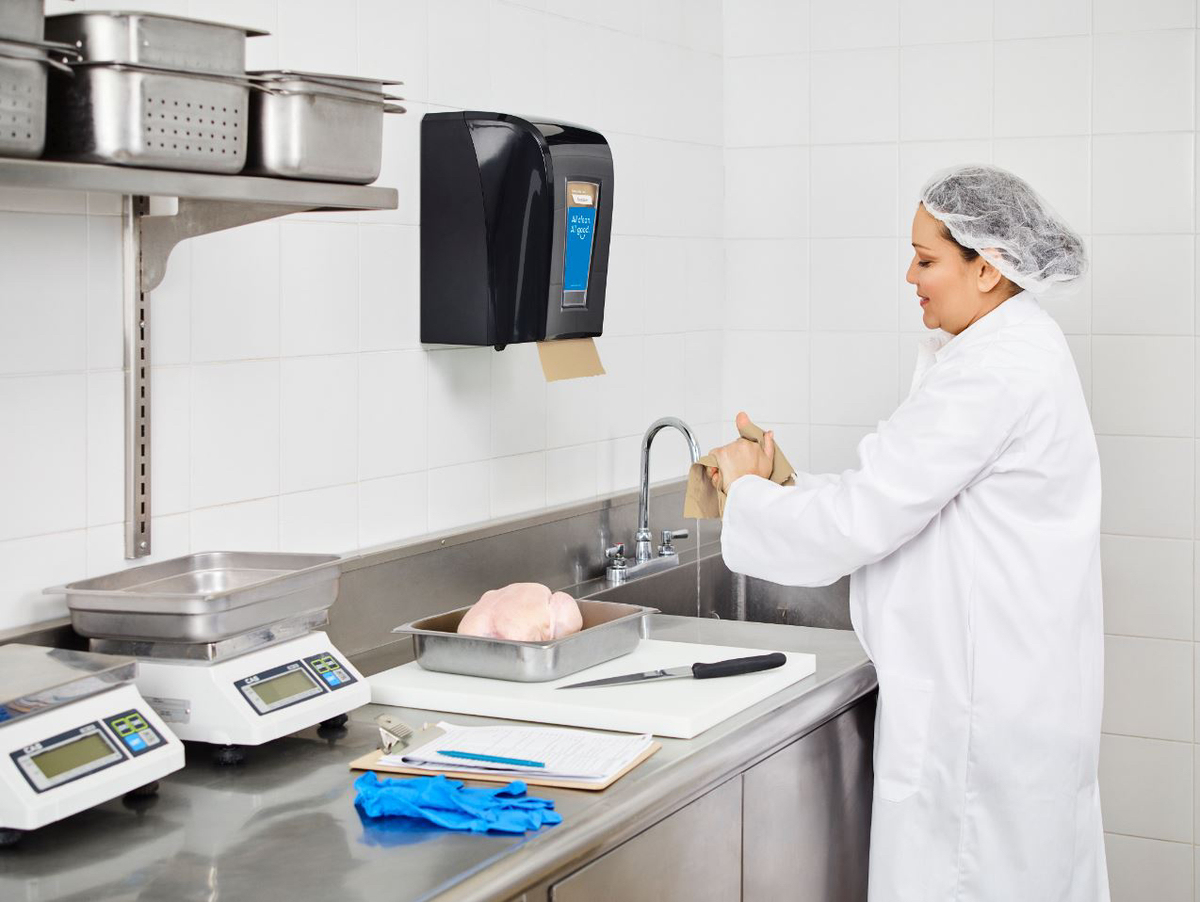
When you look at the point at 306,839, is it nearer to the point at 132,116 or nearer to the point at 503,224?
the point at 132,116

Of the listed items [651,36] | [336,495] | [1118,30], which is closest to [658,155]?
[651,36]

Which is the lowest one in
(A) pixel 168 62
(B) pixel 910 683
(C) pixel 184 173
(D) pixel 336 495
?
(B) pixel 910 683

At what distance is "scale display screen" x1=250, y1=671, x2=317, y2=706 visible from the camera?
66.9 inches

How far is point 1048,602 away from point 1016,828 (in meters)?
0.35

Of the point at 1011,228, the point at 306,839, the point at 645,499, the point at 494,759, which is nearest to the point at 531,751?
the point at 494,759

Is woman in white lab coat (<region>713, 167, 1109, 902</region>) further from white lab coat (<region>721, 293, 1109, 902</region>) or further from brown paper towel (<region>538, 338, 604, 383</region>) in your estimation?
brown paper towel (<region>538, 338, 604, 383</region>)

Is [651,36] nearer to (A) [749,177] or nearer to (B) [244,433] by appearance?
(A) [749,177]

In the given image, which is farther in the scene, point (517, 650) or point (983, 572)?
point (983, 572)

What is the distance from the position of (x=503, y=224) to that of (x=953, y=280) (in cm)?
73

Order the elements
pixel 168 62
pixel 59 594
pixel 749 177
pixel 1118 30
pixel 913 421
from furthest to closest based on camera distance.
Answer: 1. pixel 749 177
2. pixel 1118 30
3. pixel 913 421
4. pixel 59 594
5. pixel 168 62

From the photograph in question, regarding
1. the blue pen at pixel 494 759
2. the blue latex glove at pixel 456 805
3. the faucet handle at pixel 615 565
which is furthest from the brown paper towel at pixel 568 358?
the blue latex glove at pixel 456 805

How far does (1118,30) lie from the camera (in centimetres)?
311

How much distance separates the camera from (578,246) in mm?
2455

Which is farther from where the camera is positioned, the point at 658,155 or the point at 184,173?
the point at 658,155
